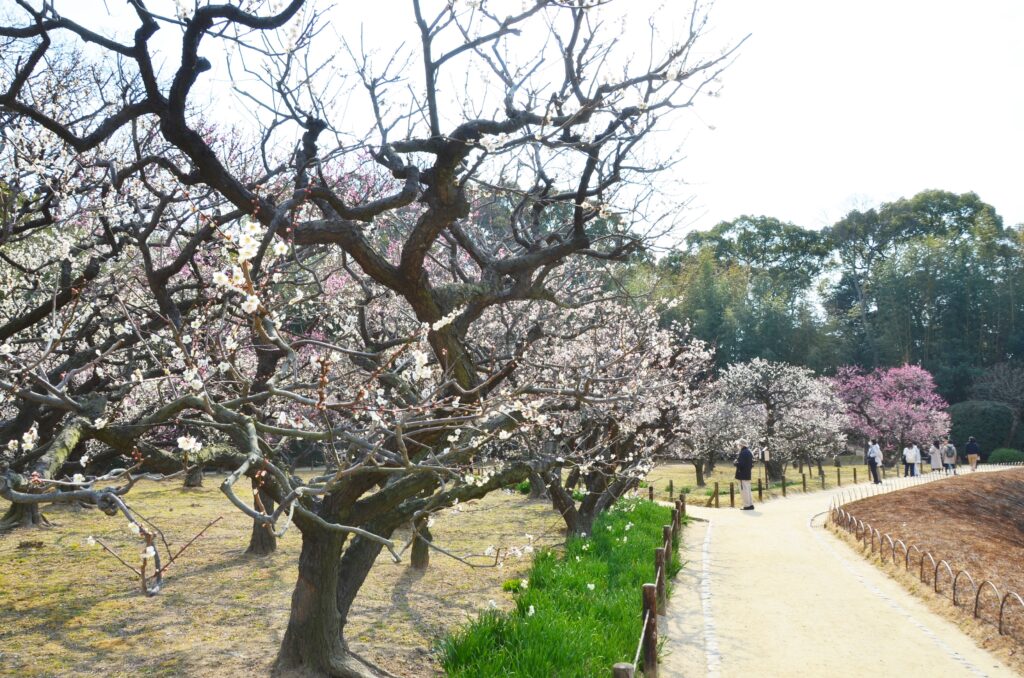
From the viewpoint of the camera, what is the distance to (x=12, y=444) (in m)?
4.50

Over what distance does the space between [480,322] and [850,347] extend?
36.6 meters

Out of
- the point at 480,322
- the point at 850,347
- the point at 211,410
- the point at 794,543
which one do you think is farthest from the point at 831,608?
the point at 850,347

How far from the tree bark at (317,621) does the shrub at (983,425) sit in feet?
118

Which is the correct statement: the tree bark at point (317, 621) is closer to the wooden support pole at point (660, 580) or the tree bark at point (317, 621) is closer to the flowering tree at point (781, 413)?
the wooden support pole at point (660, 580)

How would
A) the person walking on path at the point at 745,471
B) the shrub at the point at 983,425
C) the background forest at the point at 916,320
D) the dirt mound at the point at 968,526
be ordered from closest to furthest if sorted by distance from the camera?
the dirt mound at the point at 968,526
the person walking on path at the point at 745,471
the shrub at the point at 983,425
the background forest at the point at 916,320

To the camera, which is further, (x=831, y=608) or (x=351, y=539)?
(x=831, y=608)

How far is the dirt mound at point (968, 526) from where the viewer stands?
33.2ft

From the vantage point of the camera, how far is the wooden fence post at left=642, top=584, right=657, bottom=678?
618cm

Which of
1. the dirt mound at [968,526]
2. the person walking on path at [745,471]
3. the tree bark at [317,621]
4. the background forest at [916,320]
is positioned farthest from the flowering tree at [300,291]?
the background forest at [916,320]

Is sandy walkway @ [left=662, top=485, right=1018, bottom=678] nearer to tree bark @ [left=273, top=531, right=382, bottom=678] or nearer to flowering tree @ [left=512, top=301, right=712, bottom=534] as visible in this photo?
flowering tree @ [left=512, top=301, right=712, bottom=534]

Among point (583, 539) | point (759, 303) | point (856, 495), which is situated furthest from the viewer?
point (759, 303)

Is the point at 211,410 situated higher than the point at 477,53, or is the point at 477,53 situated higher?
the point at 477,53

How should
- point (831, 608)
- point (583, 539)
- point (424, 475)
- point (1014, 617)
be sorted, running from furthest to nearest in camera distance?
1. point (583, 539)
2. point (831, 608)
3. point (1014, 617)
4. point (424, 475)

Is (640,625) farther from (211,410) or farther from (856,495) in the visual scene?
(856,495)
